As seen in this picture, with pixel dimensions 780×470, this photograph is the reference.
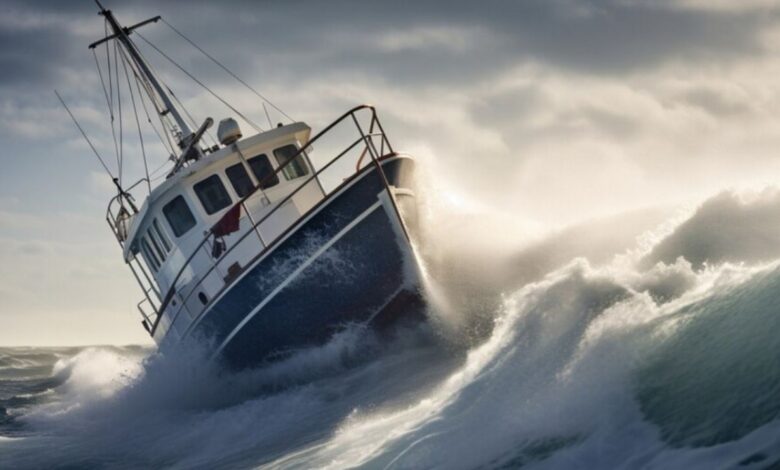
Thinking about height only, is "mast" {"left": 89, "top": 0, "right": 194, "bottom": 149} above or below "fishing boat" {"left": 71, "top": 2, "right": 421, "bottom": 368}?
above

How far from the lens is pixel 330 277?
11.0m

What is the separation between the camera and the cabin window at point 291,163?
12969 millimetres

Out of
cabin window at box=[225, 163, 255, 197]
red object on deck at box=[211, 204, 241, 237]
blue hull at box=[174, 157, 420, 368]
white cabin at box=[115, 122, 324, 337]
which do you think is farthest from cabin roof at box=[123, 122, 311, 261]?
blue hull at box=[174, 157, 420, 368]

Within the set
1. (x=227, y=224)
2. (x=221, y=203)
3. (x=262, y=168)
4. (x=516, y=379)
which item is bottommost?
(x=516, y=379)

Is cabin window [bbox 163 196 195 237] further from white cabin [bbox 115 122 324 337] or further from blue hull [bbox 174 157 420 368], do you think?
blue hull [bbox 174 157 420 368]

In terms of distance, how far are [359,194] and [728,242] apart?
459 cm

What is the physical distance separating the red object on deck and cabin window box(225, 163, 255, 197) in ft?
3.48

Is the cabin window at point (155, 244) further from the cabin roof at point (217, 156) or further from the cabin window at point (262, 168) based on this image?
the cabin window at point (262, 168)

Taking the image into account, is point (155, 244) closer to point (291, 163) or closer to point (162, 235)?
point (162, 235)

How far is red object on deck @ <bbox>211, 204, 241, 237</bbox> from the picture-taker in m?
11.5

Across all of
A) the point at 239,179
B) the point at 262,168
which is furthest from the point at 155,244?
the point at 262,168

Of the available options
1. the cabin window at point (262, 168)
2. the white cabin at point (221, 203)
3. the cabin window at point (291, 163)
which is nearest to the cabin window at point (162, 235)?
the white cabin at point (221, 203)

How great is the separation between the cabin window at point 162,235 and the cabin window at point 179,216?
0.34 meters

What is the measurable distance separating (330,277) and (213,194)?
2678mm
